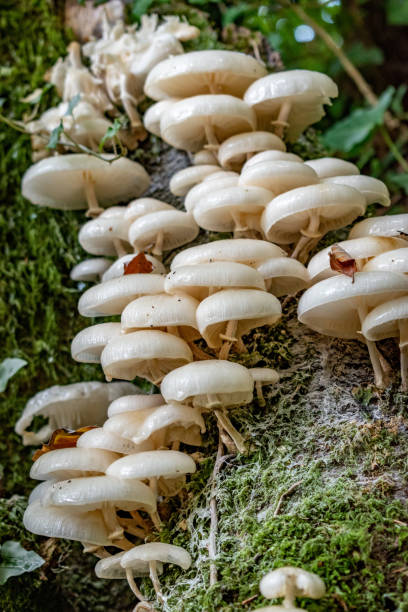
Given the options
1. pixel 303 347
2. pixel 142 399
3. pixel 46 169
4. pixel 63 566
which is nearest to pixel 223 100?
pixel 46 169

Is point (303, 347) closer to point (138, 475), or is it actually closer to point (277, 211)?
point (277, 211)

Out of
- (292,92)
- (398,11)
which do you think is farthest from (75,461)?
(398,11)

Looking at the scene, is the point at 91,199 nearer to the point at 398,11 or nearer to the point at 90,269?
the point at 90,269

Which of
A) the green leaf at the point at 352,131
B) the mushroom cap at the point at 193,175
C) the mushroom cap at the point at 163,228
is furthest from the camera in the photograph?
the green leaf at the point at 352,131

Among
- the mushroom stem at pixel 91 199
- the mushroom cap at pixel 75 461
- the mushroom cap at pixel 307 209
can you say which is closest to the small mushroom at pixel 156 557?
the mushroom cap at pixel 75 461

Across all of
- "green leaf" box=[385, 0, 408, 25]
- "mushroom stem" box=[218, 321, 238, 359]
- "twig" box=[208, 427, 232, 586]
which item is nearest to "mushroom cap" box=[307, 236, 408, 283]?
"mushroom stem" box=[218, 321, 238, 359]

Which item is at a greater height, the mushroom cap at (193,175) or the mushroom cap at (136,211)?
the mushroom cap at (193,175)

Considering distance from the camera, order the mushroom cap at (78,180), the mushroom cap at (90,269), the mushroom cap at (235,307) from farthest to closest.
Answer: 1. the mushroom cap at (90,269)
2. the mushroom cap at (78,180)
3. the mushroom cap at (235,307)

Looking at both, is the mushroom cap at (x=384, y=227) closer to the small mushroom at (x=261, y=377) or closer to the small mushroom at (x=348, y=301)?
the small mushroom at (x=348, y=301)
